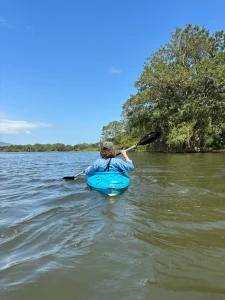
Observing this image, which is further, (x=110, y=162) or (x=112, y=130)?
(x=112, y=130)

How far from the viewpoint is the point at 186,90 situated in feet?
96.0

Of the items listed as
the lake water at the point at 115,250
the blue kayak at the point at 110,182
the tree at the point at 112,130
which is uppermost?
the tree at the point at 112,130

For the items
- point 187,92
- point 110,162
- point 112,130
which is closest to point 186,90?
point 187,92

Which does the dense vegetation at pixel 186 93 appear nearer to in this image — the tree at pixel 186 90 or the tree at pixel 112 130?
the tree at pixel 186 90

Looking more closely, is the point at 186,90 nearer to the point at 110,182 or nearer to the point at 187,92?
the point at 187,92

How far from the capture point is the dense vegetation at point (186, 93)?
2766 cm

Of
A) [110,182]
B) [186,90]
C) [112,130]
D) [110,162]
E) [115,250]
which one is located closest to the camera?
[115,250]

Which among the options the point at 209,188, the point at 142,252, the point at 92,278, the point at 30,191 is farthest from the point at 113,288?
the point at 30,191

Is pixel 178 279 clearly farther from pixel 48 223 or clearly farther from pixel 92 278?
pixel 48 223

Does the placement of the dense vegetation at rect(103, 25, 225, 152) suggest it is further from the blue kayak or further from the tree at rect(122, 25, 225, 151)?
the blue kayak

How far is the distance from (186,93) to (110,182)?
25.2 m

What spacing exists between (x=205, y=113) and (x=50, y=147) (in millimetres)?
92336

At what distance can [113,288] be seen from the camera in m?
2.30

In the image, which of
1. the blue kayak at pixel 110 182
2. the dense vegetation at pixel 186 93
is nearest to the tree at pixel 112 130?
the dense vegetation at pixel 186 93
